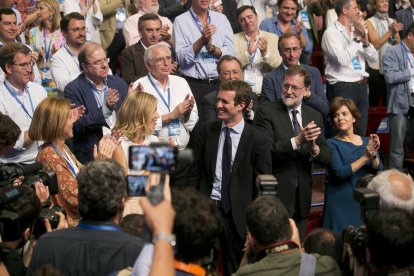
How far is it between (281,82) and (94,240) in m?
4.58

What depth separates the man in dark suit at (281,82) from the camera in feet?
27.7

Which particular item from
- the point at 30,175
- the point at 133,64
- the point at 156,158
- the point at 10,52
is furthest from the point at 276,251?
the point at 133,64

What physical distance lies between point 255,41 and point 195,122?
1.90 meters

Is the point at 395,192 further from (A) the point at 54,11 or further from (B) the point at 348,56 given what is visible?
(A) the point at 54,11

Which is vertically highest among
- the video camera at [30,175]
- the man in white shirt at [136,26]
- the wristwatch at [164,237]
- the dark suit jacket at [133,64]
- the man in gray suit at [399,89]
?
the man in white shirt at [136,26]

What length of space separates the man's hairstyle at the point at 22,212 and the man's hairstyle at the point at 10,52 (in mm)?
3205

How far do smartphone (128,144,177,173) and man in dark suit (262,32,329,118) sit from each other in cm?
489

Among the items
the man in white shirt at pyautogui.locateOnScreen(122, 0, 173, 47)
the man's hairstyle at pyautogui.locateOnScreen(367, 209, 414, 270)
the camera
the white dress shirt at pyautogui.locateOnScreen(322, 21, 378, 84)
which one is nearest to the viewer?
the man's hairstyle at pyautogui.locateOnScreen(367, 209, 414, 270)

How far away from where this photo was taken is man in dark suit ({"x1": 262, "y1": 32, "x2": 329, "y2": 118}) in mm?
8445

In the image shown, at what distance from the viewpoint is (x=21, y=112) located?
7535 millimetres

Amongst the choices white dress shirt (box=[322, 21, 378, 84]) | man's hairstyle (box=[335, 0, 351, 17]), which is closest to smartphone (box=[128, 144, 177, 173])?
white dress shirt (box=[322, 21, 378, 84])

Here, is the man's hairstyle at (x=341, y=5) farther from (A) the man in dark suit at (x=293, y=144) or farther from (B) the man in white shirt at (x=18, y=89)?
(B) the man in white shirt at (x=18, y=89)

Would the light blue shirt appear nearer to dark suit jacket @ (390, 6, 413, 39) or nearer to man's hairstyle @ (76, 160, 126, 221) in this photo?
man's hairstyle @ (76, 160, 126, 221)

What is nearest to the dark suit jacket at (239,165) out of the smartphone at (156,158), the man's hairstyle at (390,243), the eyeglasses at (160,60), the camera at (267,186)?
the eyeglasses at (160,60)
